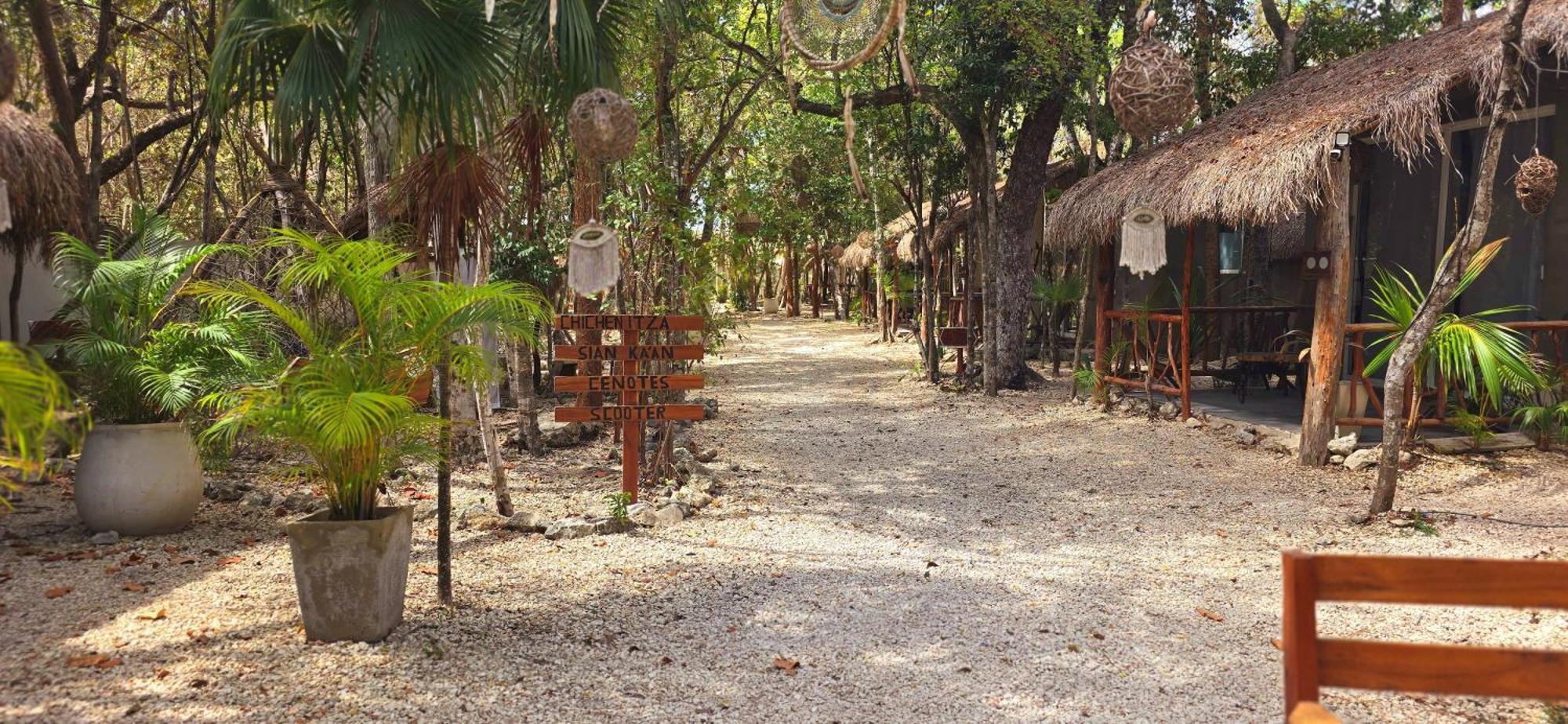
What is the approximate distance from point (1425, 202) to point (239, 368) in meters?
9.67

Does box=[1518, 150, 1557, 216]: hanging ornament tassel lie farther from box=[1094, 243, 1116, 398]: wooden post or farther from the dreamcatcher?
box=[1094, 243, 1116, 398]: wooden post

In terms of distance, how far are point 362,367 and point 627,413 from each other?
2714mm

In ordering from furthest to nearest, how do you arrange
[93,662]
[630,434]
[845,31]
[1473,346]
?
[630,434]
[1473,346]
[845,31]
[93,662]

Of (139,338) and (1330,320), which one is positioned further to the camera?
(1330,320)

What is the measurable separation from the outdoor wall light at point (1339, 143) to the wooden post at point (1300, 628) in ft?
20.1

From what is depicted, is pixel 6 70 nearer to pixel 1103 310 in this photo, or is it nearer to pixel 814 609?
pixel 814 609

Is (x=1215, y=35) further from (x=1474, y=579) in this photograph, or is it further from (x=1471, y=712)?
(x=1474, y=579)

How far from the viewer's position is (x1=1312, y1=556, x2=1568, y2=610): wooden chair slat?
171 cm

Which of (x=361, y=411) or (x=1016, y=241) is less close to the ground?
(x=1016, y=241)

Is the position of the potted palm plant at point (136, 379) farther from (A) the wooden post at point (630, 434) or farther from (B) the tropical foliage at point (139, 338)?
(A) the wooden post at point (630, 434)

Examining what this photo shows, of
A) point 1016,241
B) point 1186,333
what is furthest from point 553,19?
point 1016,241

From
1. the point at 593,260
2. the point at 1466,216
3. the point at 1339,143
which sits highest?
the point at 1339,143

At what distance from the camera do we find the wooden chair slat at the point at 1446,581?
1.71 m

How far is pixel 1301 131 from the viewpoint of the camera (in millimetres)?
7301
